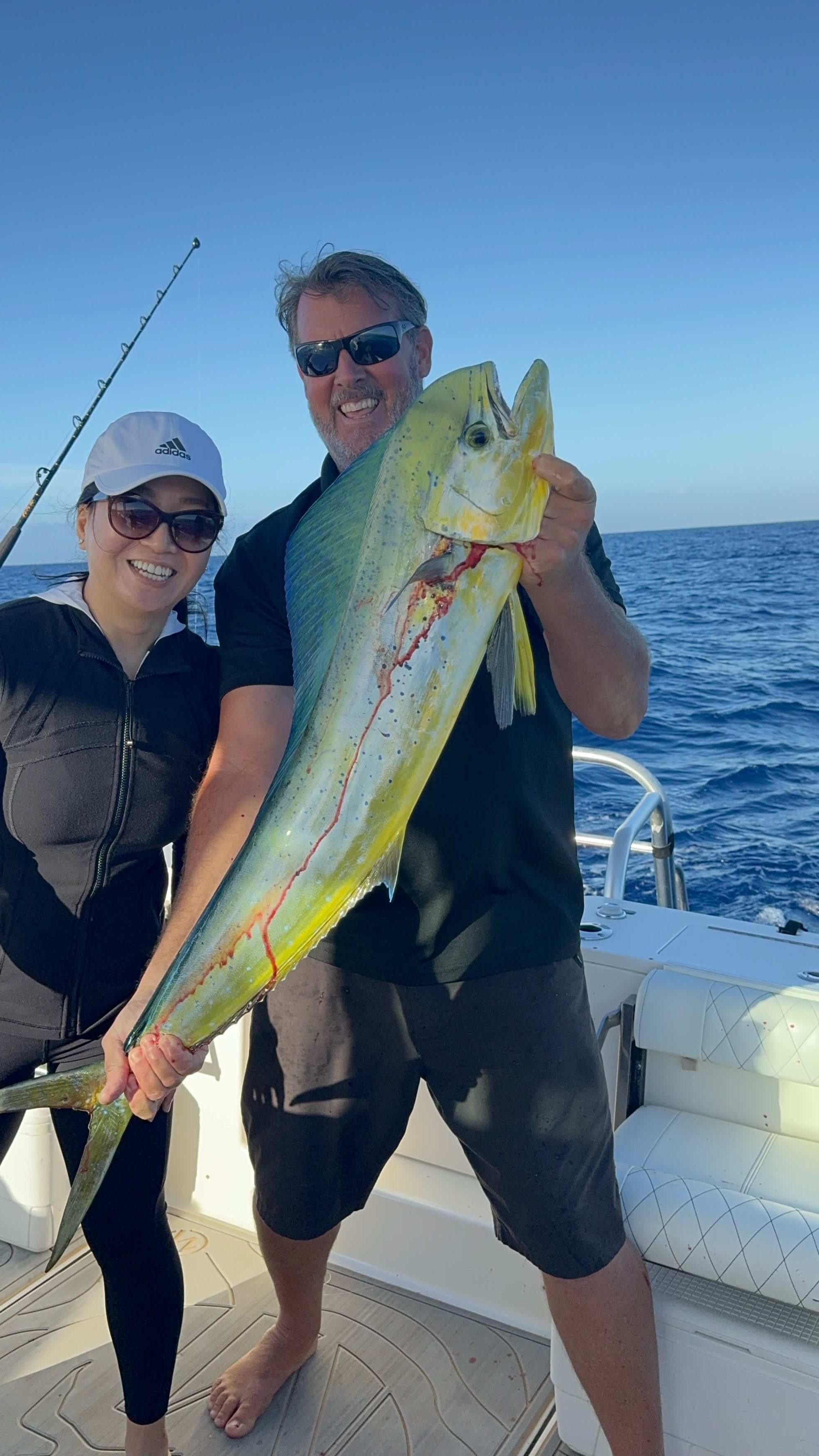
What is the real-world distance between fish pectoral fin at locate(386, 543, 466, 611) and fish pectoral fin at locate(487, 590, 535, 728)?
11cm

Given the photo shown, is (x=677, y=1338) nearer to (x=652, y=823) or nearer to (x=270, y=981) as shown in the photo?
(x=270, y=981)

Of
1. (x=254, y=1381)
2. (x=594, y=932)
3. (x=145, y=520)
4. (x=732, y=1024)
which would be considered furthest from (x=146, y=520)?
(x=254, y=1381)

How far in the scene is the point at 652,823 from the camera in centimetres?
357

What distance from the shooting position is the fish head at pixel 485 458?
150 centimetres

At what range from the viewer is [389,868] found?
1.60 metres

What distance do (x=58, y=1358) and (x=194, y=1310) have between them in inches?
14.4

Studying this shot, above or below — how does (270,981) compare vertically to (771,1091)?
above

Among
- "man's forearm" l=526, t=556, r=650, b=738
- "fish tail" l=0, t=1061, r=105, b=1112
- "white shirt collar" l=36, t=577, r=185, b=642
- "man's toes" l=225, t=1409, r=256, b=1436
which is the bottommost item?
"man's toes" l=225, t=1409, r=256, b=1436

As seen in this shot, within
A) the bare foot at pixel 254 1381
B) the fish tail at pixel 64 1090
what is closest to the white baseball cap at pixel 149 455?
the fish tail at pixel 64 1090

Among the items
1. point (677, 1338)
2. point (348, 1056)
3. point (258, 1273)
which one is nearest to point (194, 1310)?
point (258, 1273)

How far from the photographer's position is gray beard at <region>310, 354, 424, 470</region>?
2.24m

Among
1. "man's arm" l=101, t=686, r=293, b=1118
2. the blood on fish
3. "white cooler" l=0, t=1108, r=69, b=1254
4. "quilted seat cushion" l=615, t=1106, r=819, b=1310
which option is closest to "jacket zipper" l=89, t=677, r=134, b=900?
"man's arm" l=101, t=686, r=293, b=1118

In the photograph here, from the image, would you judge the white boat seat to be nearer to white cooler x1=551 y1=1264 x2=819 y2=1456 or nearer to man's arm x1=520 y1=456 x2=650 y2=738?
white cooler x1=551 y1=1264 x2=819 y2=1456

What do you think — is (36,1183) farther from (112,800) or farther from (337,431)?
(337,431)
